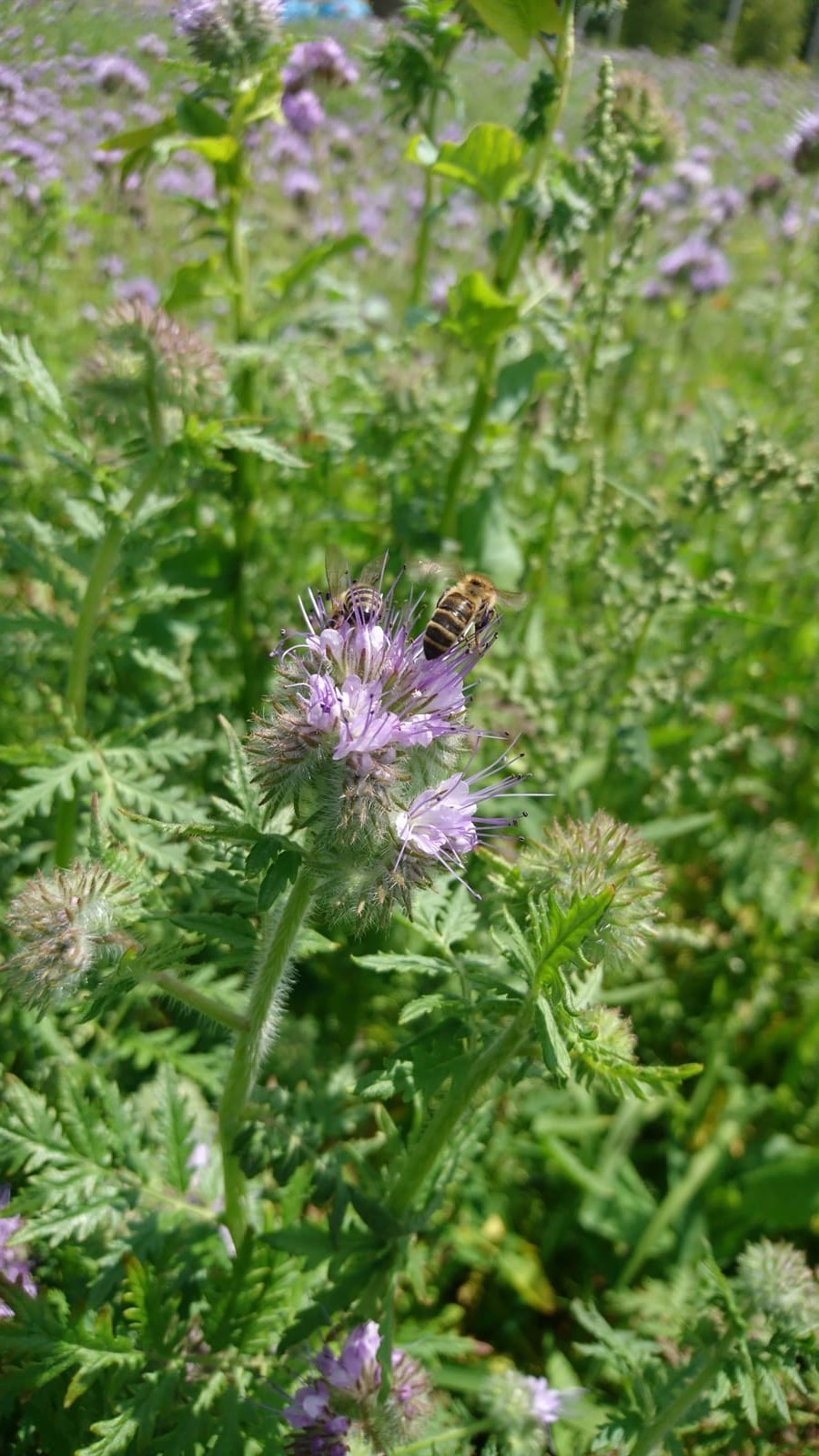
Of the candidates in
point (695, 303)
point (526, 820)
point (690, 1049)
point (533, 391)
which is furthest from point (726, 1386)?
point (695, 303)

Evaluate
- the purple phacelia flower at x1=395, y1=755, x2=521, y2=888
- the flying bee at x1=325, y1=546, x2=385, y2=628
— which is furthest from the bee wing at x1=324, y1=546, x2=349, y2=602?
the purple phacelia flower at x1=395, y1=755, x2=521, y2=888

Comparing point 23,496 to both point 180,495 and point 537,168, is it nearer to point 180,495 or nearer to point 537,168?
point 180,495

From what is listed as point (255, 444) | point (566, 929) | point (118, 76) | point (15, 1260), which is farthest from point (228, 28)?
point (15, 1260)

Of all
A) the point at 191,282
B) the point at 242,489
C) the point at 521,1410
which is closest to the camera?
the point at 521,1410

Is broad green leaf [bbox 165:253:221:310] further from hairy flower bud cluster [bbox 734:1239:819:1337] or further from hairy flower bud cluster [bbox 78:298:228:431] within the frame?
hairy flower bud cluster [bbox 734:1239:819:1337]

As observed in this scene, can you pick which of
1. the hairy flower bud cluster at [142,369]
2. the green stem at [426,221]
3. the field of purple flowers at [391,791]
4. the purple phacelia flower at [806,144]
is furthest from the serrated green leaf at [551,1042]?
the purple phacelia flower at [806,144]

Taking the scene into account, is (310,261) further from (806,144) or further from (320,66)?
(806,144)
